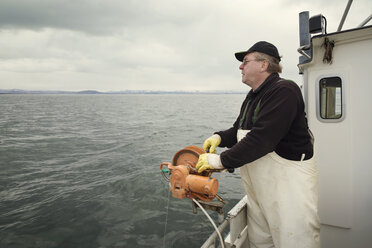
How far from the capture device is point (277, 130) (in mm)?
1902

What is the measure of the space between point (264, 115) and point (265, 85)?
448mm

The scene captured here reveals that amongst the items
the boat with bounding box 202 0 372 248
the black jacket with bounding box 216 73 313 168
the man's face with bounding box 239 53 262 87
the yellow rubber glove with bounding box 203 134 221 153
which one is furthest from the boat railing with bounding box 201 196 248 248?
the man's face with bounding box 239 53 262 87

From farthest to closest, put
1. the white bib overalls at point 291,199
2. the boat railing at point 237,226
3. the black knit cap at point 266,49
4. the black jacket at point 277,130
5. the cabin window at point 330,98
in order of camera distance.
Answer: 1. the cabin window at point 330,98
2. the boat railing at point 237,226
3. the black knit cap at point 266,49
4. the white bib overalls at point 291,199
5. the black jacket at point 277,130

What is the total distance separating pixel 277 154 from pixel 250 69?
901 millimetres

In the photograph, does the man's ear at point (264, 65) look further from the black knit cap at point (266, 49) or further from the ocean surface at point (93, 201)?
the ocean surface at point (93, 201)

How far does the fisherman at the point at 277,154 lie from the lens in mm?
1929

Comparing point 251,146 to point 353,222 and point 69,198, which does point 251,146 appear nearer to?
point 353,222

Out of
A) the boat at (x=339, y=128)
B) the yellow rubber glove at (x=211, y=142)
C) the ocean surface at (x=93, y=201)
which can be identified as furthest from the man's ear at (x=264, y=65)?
the ocean surface at (x=93, y=201)

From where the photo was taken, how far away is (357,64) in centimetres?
286

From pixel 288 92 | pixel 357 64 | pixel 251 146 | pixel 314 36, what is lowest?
pixel 251 146

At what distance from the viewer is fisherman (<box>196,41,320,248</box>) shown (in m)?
1.93

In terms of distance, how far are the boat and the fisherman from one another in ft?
2.07

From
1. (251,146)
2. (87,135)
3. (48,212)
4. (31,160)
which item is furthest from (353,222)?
(87,135)

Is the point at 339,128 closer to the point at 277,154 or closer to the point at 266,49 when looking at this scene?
the point at 277,154
